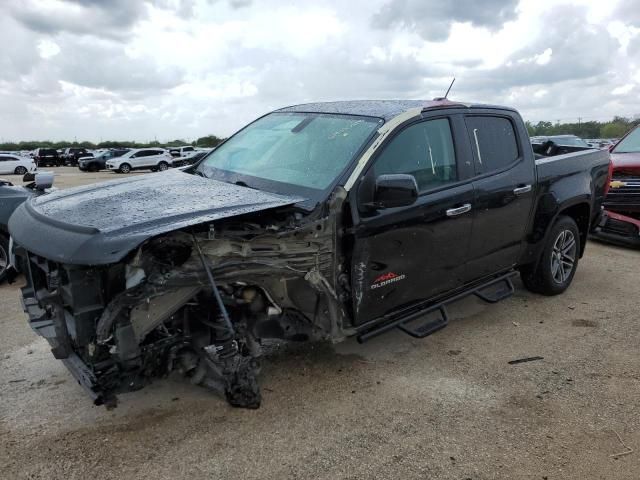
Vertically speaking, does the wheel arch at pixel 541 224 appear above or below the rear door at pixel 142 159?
above

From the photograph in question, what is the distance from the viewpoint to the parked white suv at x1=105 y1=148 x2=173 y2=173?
3578 cm

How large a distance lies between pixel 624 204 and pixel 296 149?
233 inches

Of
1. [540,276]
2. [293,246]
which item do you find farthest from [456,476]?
[540,276]

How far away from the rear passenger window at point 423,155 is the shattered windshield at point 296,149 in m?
0.20

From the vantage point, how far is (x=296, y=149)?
158 inches

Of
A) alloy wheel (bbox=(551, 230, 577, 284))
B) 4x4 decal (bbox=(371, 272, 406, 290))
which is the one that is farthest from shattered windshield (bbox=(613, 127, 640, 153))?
4x4 decal (bbox=(371, 272, 406, 290))

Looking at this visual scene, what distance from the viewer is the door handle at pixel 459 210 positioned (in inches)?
158

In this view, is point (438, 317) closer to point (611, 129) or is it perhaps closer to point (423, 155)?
point (423, 155)

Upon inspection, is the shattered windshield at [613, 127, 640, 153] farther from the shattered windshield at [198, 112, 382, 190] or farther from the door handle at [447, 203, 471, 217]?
the shattered windshield at [198, 112, 382, 190]

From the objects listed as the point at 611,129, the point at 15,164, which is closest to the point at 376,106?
the point at 15,164

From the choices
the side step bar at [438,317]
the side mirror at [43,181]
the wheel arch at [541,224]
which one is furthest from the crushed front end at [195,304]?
the wheel arch at [541,224]

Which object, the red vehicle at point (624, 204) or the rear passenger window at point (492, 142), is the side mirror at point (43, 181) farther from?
the red vehicle at point (624, 204)

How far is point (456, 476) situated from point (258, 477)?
1025mm

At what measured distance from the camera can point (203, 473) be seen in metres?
2.84
